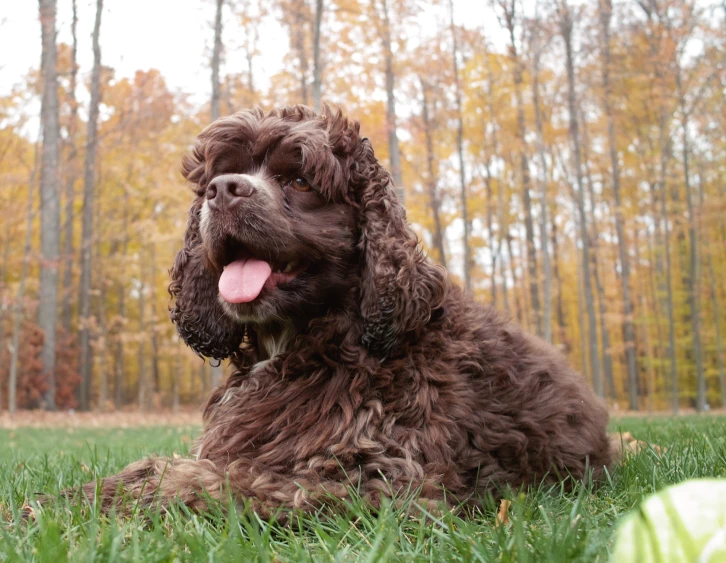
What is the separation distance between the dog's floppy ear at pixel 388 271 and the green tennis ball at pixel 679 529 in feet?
6.40

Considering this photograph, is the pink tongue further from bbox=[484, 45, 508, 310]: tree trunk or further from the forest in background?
bbox=[484, 45, 508, 310]: tree trunk

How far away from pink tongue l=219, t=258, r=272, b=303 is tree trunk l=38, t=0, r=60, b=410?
1537 centimetres

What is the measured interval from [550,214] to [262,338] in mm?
26535

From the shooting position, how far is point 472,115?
22750 mm

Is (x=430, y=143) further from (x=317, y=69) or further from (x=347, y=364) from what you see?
(x=347, y=364)

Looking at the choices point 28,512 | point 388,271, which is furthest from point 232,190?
point 28,512

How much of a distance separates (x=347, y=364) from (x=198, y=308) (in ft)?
3.77

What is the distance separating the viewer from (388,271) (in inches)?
130

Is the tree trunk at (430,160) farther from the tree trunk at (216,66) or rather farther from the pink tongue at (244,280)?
the pink tongue at (244,280)

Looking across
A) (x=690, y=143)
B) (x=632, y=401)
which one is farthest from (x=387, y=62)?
(x=632, y=401)

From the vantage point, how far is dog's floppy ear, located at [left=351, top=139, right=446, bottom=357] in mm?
3246

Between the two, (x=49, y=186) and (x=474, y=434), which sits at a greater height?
(x=49, y=186)

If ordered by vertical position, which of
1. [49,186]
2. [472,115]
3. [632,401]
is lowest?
[632,401]

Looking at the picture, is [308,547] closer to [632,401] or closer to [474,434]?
[474,434]
